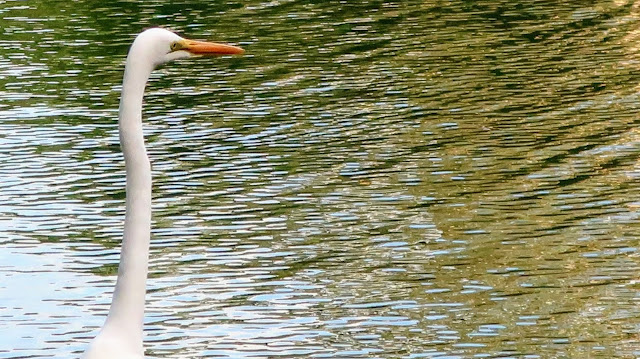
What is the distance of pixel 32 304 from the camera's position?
10.1 meters

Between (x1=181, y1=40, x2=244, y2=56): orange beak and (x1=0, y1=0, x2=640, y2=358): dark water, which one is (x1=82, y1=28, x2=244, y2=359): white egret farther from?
(x1=0, y1=0, x2=640, y2=358): dark water

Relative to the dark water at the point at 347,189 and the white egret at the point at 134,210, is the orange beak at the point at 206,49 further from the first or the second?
the dark water at the point at 347,189

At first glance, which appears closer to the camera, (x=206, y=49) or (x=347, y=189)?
(x=206, y=49)

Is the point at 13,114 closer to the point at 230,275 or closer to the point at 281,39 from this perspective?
the point at 281,39

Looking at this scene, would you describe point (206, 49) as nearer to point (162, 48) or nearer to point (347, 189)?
point (162, 48)

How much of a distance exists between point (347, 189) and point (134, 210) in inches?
240

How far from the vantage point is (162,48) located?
675 cm

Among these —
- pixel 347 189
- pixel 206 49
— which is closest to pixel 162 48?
pixel 206 49

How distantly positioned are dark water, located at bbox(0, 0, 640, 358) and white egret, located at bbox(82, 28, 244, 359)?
2.27 m

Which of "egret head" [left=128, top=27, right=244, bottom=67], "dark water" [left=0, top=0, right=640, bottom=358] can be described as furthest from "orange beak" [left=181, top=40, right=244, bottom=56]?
"dark water" [left=0, top=0, right=640, bottom=358]

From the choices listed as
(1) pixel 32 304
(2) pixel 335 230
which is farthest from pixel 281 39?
(1) pixel 32 304

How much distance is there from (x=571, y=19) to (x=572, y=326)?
12.2 metres

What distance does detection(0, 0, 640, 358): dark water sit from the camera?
9.41 meters

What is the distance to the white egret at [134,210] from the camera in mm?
6637
